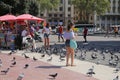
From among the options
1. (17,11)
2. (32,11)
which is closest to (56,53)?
(17,11)

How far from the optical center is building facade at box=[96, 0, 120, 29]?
427ft

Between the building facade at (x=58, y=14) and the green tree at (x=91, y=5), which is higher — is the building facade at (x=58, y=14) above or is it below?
below

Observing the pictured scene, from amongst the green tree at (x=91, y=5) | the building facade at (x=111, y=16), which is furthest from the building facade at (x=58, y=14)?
the green tree at (x=91, y=5)

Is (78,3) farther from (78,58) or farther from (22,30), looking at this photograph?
(78,58)

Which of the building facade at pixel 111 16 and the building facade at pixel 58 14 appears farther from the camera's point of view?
the building facade at pixel 111 16

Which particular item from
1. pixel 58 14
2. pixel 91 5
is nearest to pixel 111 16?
pixel 58 14

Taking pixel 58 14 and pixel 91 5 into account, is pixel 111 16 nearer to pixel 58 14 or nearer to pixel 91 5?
pixel 58 14

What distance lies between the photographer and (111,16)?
131625mm

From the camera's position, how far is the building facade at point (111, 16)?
427 ft

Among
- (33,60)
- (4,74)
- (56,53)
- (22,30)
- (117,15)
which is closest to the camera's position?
(4,74)

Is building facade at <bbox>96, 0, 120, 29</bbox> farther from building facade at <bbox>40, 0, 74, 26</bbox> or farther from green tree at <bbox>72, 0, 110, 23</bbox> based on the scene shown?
green tree at <bbox>72, 0, 110, 23</bbox>

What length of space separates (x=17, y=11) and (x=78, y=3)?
126 feet

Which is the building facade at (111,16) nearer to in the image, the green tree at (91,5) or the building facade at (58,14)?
the building facade at (58,14)

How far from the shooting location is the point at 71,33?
53.2 ft
